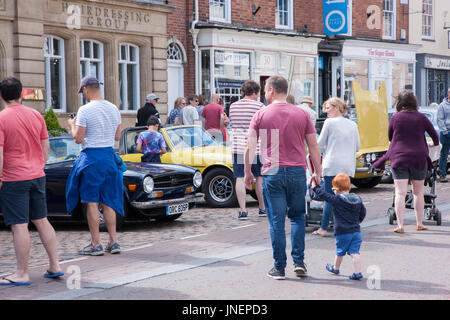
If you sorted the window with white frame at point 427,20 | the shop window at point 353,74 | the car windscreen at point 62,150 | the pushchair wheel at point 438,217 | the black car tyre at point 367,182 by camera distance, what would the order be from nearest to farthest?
1. the pushchair wheel at point 438,217
2. the car windscreen at point 62,150
3. the black car tyre at point 367,182
4. the shop window at point 353,74
5. the window with white frame at point 427,20

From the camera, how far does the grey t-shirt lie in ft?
52.5

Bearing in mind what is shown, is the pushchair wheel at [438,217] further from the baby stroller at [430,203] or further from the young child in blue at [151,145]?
the young child in blue at [151,145]

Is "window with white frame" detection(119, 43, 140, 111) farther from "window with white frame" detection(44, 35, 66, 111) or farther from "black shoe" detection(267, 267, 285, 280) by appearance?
"black shoe" detection(267, 267, 285, 280)

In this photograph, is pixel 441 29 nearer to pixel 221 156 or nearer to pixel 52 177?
pixel 221 156

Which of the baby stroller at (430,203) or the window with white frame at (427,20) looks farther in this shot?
the window with white frame at (427,20)

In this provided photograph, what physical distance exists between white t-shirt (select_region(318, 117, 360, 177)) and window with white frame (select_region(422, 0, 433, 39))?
91.3ft

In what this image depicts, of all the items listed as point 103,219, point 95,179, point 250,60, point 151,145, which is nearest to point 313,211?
point 103,219

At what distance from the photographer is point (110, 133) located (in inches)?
319

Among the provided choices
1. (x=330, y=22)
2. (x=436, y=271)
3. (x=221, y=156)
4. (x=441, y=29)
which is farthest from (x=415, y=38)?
(x=436, y=271)

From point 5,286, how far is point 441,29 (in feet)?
108

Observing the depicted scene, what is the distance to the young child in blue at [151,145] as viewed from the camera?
1188cm


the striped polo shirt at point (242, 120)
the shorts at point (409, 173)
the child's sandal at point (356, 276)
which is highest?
the striped polo shirt at point (242, 120)

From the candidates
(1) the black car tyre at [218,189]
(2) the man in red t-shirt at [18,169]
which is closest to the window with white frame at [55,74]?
(1) the black car tyre at [218,189]

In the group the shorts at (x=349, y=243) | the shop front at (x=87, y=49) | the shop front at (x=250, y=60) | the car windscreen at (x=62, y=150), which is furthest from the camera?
the shop front at (x=250, y=60)
